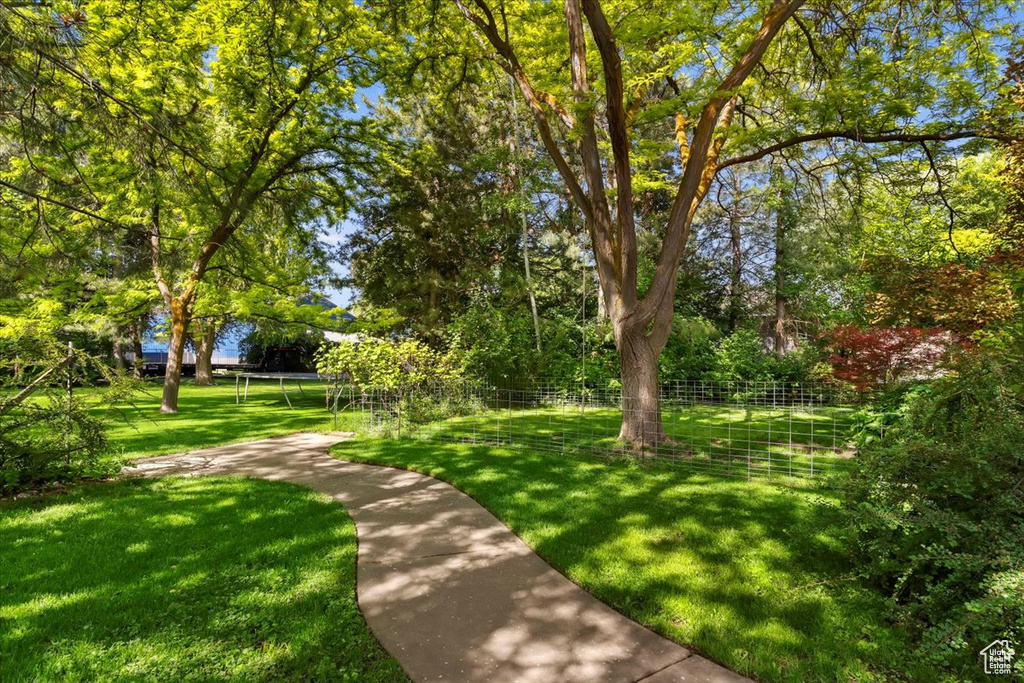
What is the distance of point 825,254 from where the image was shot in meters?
17.1

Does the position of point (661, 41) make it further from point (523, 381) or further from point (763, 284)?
point (763, 284)

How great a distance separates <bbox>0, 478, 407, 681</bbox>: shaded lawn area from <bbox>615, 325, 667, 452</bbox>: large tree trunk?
172 inches

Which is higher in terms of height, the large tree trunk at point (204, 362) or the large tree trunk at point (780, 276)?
the large tree trunk at point (780, 276)

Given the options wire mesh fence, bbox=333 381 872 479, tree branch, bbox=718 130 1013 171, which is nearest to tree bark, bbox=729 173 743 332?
wire mesh fence, bbox=333 381 872 479

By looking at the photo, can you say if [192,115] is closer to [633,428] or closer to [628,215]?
[628,215]

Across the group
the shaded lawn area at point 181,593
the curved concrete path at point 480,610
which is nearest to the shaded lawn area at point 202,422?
the shaded lawn area at point 181,593

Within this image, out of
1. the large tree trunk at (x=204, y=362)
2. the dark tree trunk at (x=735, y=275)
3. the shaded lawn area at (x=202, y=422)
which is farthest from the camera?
the large tree trunk at (x=204, y=362)

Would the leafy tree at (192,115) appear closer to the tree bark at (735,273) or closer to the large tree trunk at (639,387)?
the large tree trunk at (639,387)

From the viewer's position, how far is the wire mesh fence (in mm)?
6484

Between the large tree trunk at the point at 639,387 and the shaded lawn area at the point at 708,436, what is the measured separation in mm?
282

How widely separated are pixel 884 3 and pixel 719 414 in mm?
8239

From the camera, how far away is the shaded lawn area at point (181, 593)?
243cm

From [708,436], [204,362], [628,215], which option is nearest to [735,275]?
[708,436]

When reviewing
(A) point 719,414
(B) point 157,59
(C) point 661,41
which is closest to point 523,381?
(A) point 719,414
